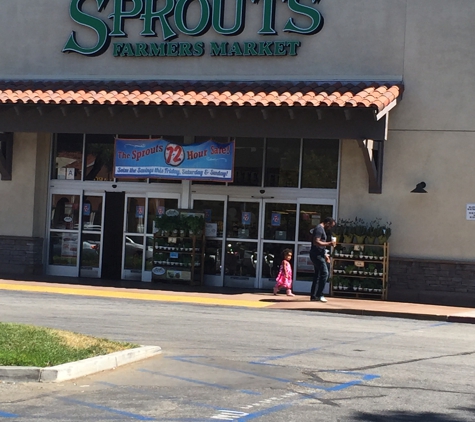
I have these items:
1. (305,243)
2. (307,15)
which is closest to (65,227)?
(305,243)

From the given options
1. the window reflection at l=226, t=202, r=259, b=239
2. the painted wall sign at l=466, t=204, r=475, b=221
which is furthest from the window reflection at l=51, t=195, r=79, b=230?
the painted wall sign at l=466, t=204, r=475, b=221

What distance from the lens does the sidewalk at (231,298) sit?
1691 centimetres

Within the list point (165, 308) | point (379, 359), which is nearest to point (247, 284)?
point (165, 308)

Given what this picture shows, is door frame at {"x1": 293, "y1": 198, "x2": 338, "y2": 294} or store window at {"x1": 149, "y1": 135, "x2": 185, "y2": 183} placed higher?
store window at {"x1": 149, "y1": 135, "x2": 185, "y2": 183}

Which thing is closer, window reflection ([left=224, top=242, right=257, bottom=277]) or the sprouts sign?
the sprouts sign

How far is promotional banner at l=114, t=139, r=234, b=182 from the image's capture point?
20.3 m

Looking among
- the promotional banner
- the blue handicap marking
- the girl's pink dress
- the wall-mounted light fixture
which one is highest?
the promotional banner

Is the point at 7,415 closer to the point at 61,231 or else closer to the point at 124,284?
the point at 124,284

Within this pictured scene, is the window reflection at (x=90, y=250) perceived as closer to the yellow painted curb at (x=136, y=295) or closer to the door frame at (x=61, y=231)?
the door frame at (x=61, y=231)

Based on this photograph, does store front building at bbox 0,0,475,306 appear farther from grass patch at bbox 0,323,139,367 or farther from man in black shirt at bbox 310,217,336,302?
grass patch at bbox 0,323,139,367

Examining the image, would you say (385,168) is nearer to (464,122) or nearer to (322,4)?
(464,122)

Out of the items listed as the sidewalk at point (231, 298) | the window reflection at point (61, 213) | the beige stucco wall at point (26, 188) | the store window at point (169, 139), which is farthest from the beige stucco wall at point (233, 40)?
the sidewalk at point (231, 298)

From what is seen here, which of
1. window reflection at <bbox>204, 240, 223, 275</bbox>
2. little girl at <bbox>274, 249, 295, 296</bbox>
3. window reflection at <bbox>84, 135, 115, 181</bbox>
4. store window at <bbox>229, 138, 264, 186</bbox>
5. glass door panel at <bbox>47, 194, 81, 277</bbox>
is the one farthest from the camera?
glass door panel at <bbox>47, 194, 81, 277</bbox>

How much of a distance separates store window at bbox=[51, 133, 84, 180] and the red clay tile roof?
147 centimetres
